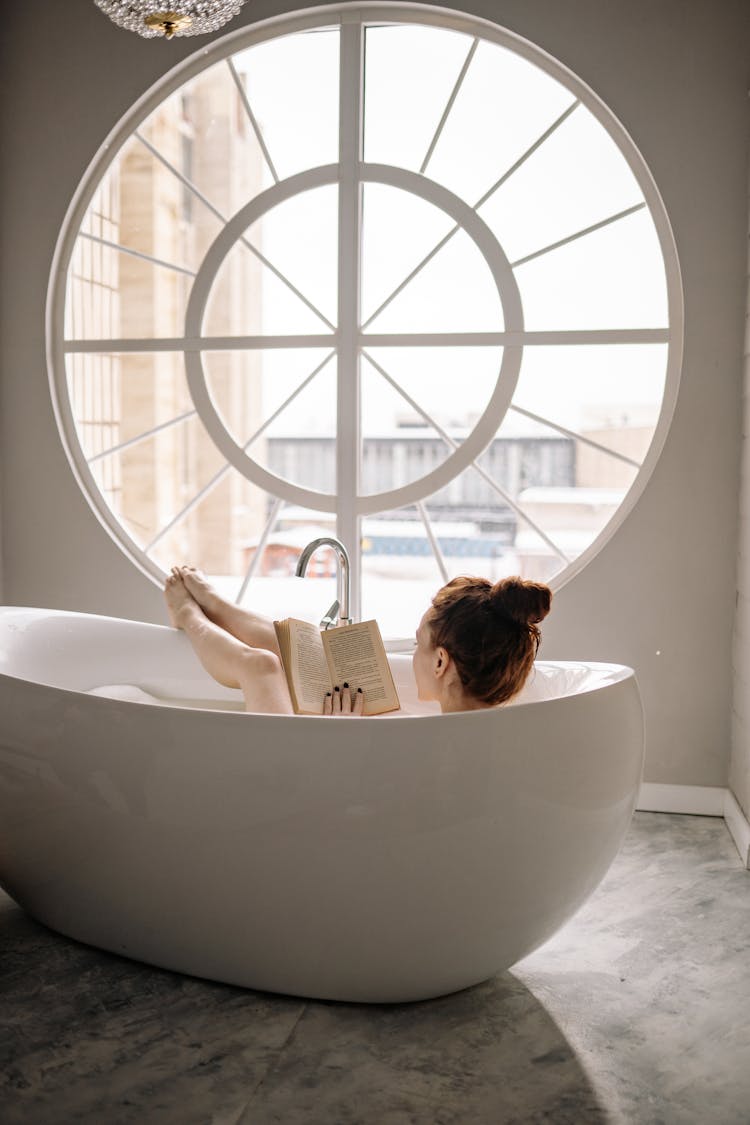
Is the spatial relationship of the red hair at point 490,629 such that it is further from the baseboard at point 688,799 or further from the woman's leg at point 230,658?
the baseboard at point 688,799

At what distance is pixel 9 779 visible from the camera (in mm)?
2023

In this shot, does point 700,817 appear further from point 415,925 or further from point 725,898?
point 415,925

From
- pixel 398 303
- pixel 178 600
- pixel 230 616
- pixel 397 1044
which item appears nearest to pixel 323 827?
pixel 397 1044

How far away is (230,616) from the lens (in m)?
2.81

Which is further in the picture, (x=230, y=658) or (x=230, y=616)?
(x=230, y=616)

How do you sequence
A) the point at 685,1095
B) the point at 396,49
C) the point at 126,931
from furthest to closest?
1. the point at 396,49
2. the point at 126,931
3. the point at 685,1095

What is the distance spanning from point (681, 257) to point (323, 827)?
6.84 feet

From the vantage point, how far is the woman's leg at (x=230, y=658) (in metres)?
2.34

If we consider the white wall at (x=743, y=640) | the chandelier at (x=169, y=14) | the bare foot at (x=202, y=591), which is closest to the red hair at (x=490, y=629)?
the bare foot at (x=202, y=591)

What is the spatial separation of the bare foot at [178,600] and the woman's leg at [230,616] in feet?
0.04

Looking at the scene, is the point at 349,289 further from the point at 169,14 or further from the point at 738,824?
the point at 738,824

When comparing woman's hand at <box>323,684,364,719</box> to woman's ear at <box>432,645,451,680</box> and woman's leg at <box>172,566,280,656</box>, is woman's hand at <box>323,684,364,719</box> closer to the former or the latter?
woman's ear at <box>432,645,451,680</box>

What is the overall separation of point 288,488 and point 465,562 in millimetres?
4040

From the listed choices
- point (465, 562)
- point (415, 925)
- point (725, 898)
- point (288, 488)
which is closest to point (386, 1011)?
point (415, 925)
